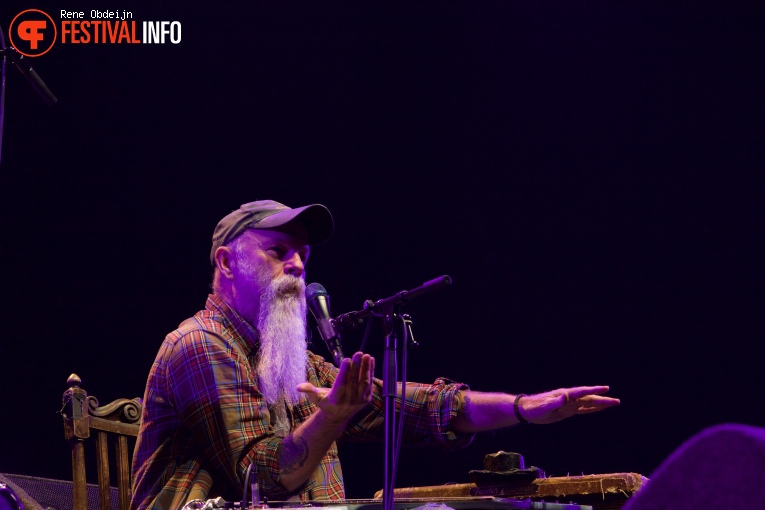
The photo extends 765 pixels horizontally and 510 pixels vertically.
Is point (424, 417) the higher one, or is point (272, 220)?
point (272, 220)

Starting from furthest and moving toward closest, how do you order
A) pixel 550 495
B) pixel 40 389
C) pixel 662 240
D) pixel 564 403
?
pixel 662 240 < pixel 40 389 < pixel 564 403 < pixel 550 495

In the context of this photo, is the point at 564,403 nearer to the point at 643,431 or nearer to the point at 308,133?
the point at 643,431

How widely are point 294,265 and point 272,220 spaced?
197 mm

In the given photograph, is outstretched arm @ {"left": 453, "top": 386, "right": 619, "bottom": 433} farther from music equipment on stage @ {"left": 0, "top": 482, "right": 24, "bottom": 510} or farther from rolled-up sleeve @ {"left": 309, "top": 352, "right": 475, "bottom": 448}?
music equipment on stage @ {"left": 0, "top": 482, "right": 24, "bottom": 510}

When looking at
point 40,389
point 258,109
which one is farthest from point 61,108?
point 40,389

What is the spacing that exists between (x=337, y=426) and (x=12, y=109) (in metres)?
3.64

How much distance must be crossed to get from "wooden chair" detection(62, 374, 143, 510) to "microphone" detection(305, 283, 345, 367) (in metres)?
1.03

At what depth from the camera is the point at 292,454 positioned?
103 inches

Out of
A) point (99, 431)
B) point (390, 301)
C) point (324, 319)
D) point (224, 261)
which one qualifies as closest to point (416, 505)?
point (390, 301)

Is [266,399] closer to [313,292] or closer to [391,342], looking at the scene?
[313,292]

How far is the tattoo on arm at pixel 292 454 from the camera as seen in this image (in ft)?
8.52

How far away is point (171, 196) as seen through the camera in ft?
17.6

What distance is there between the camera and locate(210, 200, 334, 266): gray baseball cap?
131 inches

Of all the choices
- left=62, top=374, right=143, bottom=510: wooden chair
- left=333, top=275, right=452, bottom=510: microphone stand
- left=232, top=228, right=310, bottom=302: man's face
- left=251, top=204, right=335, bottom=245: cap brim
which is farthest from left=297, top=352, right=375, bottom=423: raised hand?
left=62, top=374, right=143, bottom=510: wooden chair
